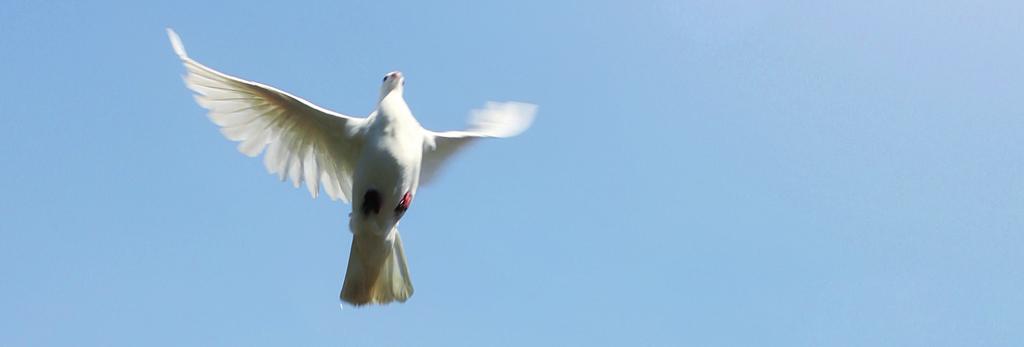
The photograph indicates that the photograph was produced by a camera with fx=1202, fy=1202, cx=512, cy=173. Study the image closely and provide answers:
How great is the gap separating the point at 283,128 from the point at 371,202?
2.76 m

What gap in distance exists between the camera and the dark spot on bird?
479 inches

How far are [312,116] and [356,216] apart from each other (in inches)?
80.5

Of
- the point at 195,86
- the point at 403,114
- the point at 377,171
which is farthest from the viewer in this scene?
the point at 195,86

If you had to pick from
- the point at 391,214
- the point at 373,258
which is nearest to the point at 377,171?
the point at 391,214

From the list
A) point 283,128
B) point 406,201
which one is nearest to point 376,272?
point 406,201

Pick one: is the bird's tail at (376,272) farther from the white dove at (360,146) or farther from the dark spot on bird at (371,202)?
the dark spot on bird at (371,202)

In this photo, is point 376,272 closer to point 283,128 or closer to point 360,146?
point 360,146

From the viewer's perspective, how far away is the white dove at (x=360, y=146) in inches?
485

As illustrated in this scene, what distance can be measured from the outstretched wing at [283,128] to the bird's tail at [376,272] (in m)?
1.11

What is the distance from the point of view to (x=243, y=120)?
47.2 feet

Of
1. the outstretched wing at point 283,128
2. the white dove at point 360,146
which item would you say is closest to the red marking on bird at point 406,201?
the white dove at point 360,146

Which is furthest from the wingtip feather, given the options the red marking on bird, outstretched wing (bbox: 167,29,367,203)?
the red marking on bird

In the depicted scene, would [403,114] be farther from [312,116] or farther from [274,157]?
[274,157]

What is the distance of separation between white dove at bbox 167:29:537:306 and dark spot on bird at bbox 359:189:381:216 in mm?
10
